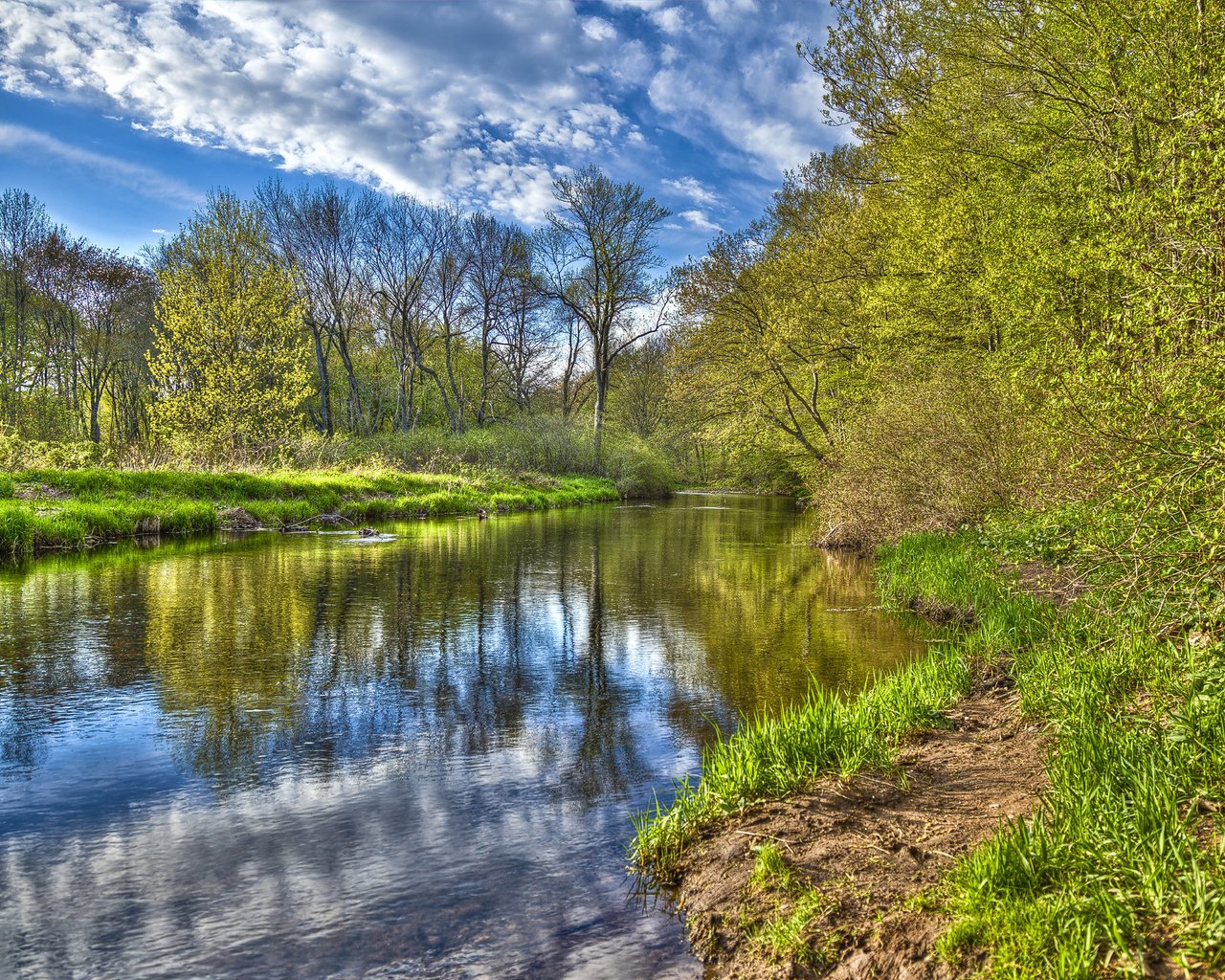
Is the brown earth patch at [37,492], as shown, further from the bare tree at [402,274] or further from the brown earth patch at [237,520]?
the bare tree at [402,274]

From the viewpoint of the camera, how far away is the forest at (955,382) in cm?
332

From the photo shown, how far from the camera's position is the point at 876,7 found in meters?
16.4

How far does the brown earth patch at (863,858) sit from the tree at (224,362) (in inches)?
942

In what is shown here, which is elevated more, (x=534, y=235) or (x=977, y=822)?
(x=534, y=235)

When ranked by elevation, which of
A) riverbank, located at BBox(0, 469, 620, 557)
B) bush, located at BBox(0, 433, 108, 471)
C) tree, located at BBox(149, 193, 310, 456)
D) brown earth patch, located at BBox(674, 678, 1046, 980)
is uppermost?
tree, located at BBox(149, 193, 310, 456)

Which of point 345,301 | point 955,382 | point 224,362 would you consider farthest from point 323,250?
point 955,382

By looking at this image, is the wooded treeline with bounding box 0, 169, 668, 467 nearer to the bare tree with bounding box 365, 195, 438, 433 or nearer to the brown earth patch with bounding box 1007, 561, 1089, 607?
the bare tree with bounding box 365, 195, 438, 433

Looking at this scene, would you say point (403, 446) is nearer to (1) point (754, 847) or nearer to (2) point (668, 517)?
(2) point (668, 517)

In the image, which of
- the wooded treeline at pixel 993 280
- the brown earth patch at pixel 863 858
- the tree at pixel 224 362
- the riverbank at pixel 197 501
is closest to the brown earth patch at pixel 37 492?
the riverbank at pixel 197 501

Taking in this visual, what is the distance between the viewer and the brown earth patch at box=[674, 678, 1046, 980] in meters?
2.91

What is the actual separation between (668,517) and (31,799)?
24.5m

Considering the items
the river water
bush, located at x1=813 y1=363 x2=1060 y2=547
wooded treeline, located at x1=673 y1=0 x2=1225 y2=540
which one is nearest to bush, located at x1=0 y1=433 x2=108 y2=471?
the river water

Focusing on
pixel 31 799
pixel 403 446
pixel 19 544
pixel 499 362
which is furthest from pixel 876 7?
pixel 499 362

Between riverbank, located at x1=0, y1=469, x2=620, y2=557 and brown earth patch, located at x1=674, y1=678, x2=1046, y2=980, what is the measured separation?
15.9 metres
